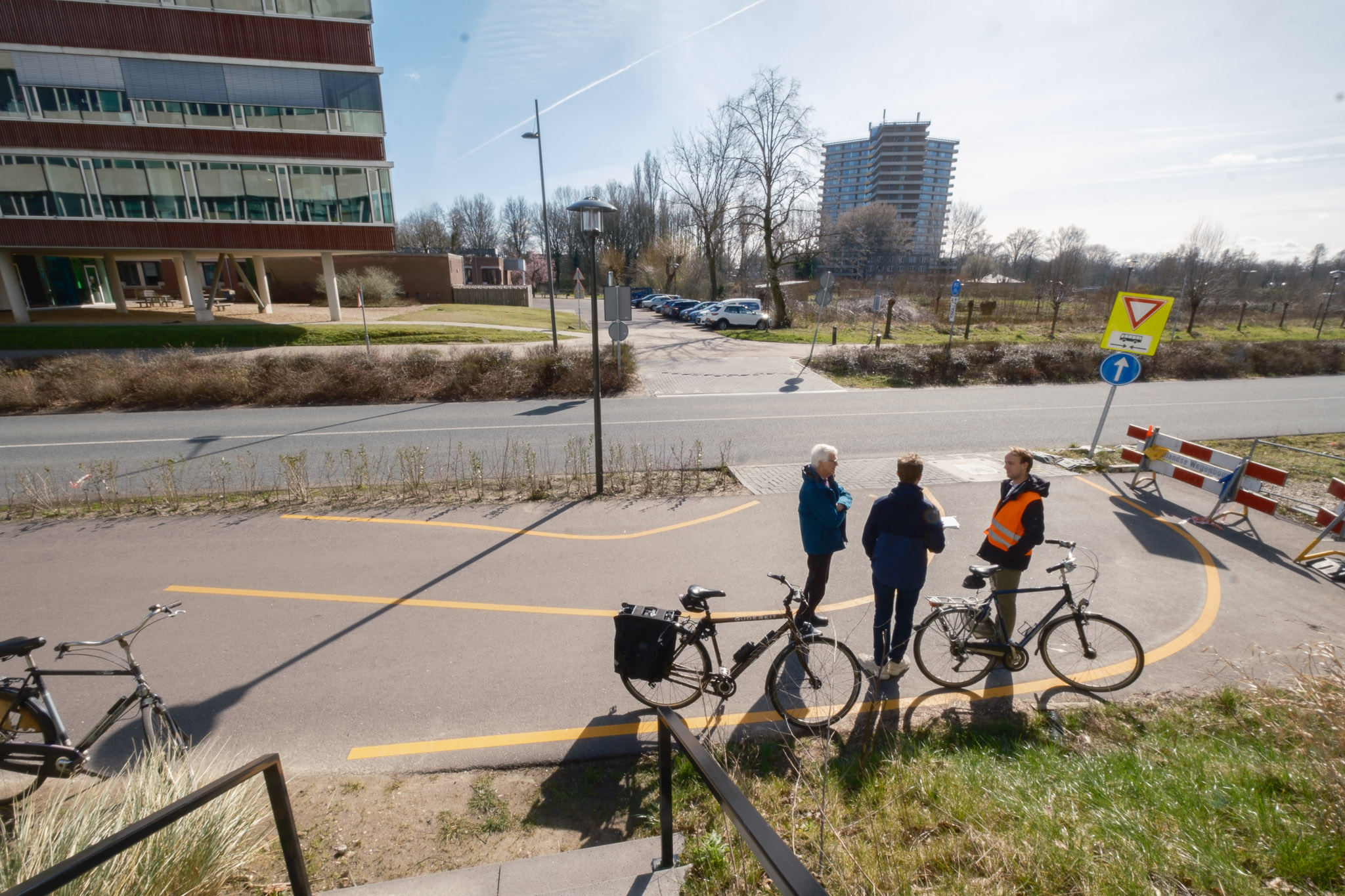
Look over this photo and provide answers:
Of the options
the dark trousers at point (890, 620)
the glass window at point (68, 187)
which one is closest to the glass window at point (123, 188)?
the glass window at point (68, 187)

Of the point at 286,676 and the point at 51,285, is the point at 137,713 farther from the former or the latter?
the point at 51,285

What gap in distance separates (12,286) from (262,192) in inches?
453

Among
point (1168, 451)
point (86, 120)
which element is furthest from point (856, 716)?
point (86, 120)

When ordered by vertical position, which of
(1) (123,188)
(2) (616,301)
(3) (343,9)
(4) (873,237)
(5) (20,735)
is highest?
(3) (343,9)

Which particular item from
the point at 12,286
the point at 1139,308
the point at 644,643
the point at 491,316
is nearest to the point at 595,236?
the point at 644,643

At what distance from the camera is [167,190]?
24.7 metres

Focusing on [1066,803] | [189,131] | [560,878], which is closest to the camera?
[560,878]

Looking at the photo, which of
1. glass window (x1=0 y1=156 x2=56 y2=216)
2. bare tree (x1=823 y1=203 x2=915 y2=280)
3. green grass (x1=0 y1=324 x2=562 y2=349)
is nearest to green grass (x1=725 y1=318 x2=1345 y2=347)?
green grass (x1=0 y1=324 x2=562 y2=349)

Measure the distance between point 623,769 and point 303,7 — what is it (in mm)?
32270

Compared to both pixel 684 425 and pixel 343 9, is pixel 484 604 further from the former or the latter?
pixel 343 9

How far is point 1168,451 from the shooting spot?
929 centimetres

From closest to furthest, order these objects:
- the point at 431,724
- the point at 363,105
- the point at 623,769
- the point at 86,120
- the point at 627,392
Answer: the point at 623,769
the point at 431,724
the point at 627,392
the point at 86,120
the point at 363,105

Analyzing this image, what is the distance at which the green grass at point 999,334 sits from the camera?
28891 millimetres

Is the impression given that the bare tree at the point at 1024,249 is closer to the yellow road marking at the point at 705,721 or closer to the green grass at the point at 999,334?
the green grass at the point at 999,334
